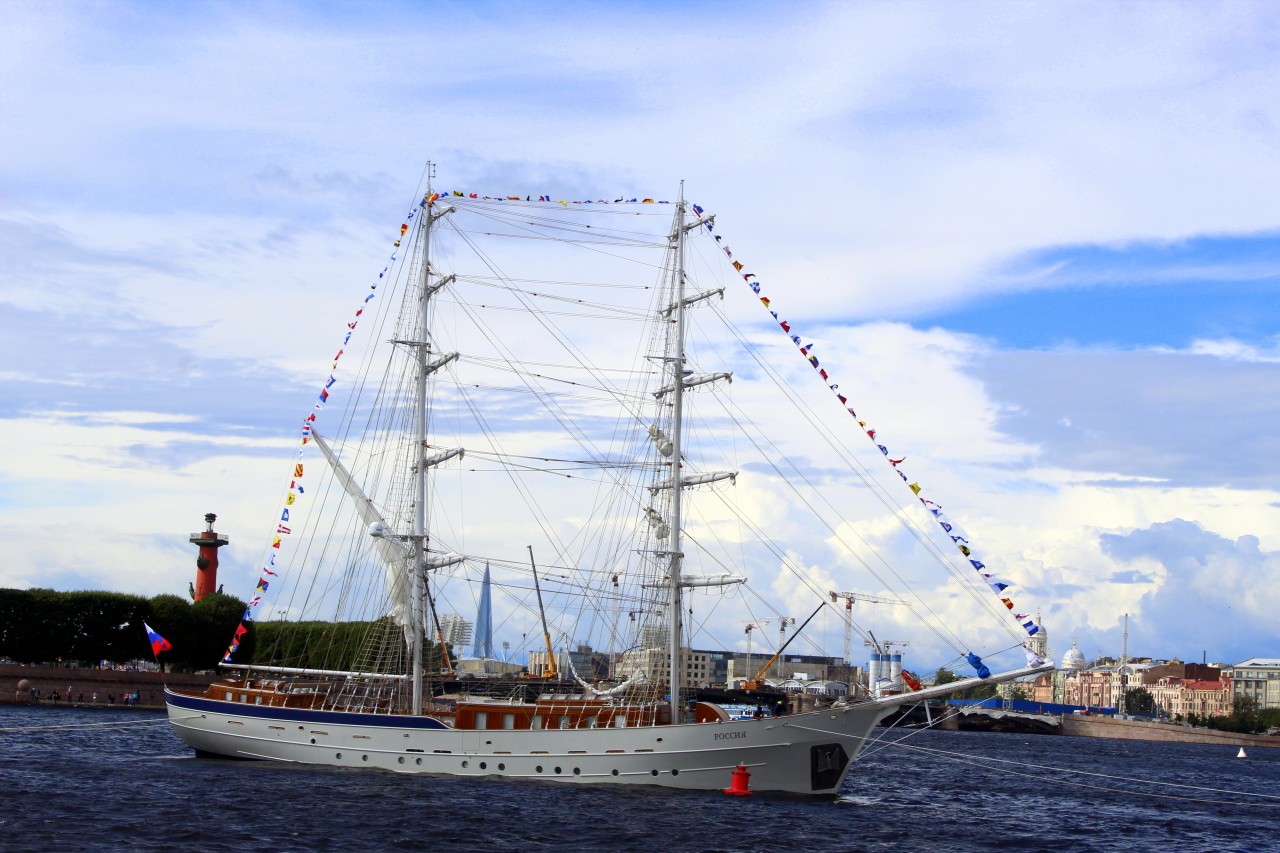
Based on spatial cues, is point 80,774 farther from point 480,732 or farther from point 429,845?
point 429,845

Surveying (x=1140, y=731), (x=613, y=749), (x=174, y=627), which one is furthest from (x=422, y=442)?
(x=1140, y=731)

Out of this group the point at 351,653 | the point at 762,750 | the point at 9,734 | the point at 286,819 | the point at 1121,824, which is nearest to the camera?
the point at 286,819

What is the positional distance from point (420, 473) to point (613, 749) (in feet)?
52.8

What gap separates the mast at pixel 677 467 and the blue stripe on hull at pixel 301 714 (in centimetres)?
932

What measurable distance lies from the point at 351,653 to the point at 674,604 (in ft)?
198

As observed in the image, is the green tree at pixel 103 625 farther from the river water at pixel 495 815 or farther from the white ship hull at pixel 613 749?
the white ship hull at pixel 613 749

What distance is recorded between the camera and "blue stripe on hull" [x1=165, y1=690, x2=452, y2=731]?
159ft

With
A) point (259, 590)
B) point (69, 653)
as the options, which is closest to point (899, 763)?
point (259, 590)

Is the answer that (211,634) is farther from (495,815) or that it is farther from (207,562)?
(495,815)

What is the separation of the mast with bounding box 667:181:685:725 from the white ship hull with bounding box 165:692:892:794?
9.22 feet

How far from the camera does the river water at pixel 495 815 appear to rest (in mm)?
34906

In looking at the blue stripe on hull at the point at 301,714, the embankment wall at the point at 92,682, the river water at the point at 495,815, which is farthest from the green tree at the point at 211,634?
the blue stripe on hull at the point at 301,714

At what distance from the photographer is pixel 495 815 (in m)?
39.5

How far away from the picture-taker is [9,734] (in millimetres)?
64500
